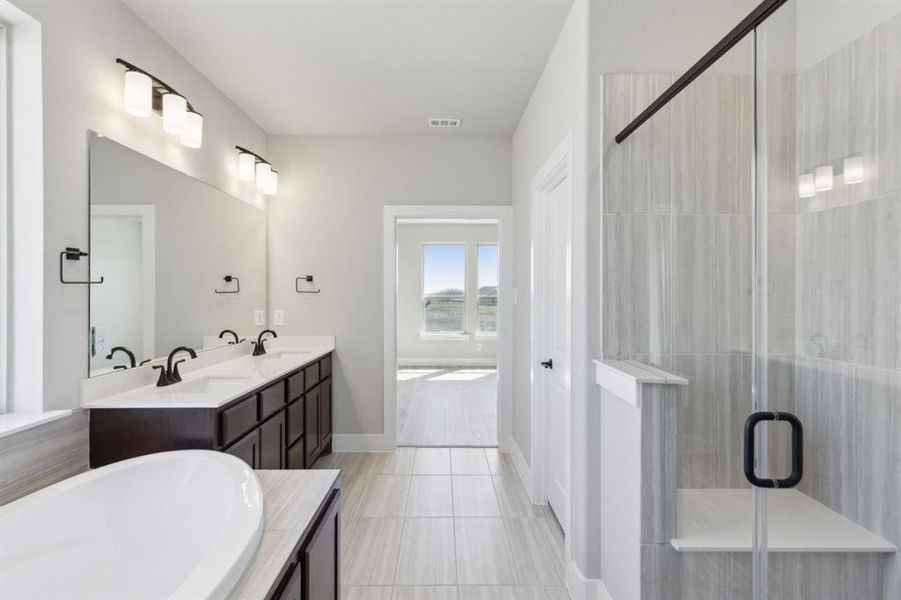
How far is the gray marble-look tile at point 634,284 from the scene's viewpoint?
183cm

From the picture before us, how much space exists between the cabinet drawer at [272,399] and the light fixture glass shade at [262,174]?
5.51 feet

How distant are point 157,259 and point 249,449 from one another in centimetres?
110

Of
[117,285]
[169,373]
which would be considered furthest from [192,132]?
[169,373]

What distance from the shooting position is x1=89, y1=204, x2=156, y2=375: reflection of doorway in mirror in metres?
2.01

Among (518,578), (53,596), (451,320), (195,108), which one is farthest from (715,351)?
(451,320)

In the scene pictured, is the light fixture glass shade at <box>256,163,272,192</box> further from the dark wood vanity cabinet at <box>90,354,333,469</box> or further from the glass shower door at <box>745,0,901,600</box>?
the glass shower door at <box>745,0,901,600</box>

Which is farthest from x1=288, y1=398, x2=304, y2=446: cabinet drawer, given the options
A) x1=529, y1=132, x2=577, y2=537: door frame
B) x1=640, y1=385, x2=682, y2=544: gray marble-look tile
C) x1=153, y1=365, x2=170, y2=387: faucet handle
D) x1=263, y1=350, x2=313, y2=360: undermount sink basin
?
x1=640, y1=385, x2=682, y2=544: gray marble-look tile

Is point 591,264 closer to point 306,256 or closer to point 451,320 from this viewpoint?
point 306,256

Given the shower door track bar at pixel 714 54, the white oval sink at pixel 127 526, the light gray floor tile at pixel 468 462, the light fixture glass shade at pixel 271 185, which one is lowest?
the light gray floor tile at pixel 468 462

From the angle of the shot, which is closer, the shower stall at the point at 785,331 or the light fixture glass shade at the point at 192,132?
the shower stall at the point at 785,331

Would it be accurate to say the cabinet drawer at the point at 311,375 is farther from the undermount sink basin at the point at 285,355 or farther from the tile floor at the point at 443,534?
the tile floor at the point at 443,534

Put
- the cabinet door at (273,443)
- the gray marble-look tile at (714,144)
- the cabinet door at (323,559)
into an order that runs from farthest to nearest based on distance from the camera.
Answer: the cabinet door at (273,443) < the gray marble-look tile at (714,144) < the cabinet door at (323,559)

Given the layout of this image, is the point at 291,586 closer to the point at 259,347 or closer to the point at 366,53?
the point at 366,53

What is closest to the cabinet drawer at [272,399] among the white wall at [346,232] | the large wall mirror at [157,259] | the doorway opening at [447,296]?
the large wall mirror at [157,259]
